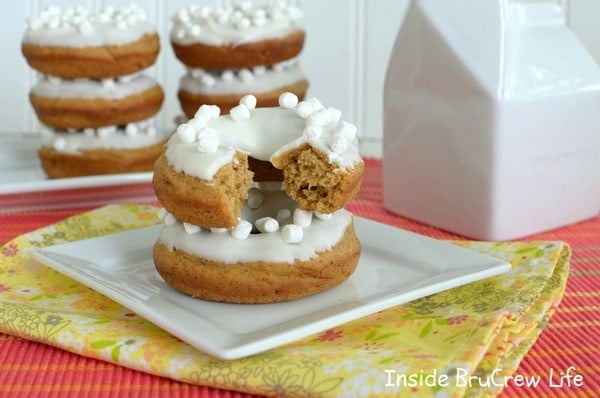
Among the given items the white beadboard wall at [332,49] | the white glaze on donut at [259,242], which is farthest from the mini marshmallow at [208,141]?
the white beadboard wall at [332,49]

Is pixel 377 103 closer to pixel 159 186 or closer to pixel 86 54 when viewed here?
pixel 86 54

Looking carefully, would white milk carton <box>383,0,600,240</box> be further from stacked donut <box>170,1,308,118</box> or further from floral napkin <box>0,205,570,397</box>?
stacked donut <box>170,1,308,118</box>

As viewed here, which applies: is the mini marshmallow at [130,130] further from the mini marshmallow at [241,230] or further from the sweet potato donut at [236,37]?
the mini marshmallow at [241,230]

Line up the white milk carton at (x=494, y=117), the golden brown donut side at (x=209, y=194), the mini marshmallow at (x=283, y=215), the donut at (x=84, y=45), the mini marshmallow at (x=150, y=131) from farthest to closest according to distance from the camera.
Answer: the mini marshmallow at (x=150, y=131) < the donut at (x=84, y=45) < the white milk carton at (x=494, y=117) < the mini marshmallow at (x=283, y=215) < the golden brown donut side at (x=209, y=194)

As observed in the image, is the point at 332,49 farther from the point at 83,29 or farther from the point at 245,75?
the point at 83,29

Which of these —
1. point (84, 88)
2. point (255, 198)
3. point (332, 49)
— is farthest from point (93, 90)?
point (332, 49)

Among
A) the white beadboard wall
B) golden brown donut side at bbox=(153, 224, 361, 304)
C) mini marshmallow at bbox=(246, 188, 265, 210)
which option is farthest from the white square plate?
the white beadboard wall
